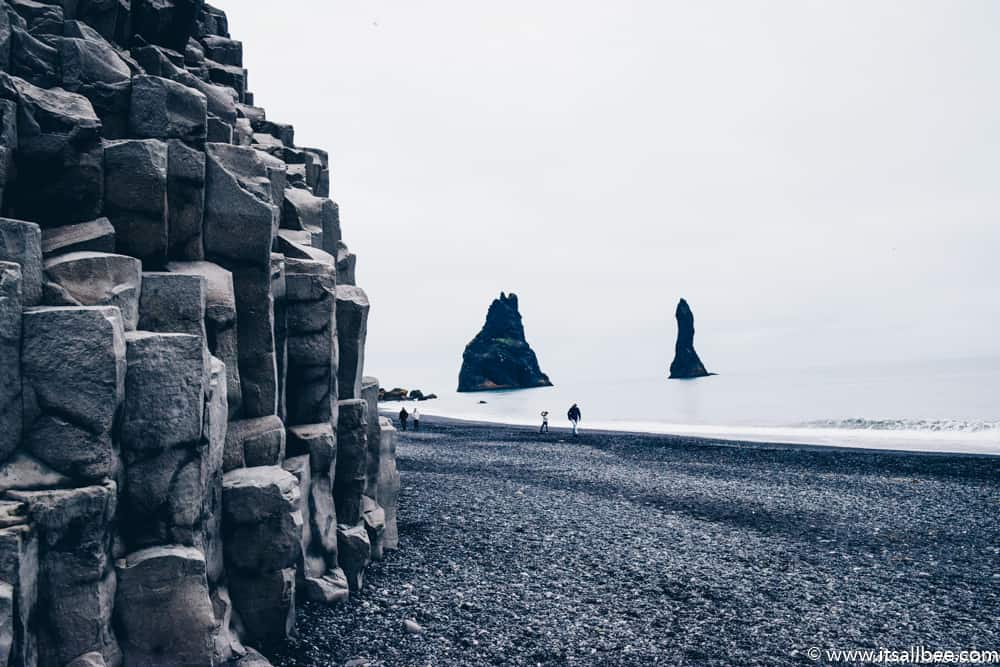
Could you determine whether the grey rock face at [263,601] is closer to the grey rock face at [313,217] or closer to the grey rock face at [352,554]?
the grey rock face at [352,554]

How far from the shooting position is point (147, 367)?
9609mm

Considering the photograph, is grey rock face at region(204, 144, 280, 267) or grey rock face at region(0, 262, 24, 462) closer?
grey rock face at region(0, 262, 24, 462)

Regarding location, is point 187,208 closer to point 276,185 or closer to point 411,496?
point 276,185

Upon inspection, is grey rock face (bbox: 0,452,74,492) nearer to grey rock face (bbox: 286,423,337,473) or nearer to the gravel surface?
the gravel surface

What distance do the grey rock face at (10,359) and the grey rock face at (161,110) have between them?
13.6 feet

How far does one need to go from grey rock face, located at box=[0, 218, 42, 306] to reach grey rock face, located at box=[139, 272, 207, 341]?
1.55m

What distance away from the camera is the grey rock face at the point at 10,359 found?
28.5 feet

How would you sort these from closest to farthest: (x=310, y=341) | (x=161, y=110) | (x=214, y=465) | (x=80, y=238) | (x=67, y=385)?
1. (x=67, y=385)
2. (x=80, y=238)
3. (x=214, y=465)
4. (x=161, y=110)
5. (x=310, y=341)

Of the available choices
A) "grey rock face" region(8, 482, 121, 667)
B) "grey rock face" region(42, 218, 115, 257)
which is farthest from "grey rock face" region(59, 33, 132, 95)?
"grey rock face" region(8, 482, 121, 667)

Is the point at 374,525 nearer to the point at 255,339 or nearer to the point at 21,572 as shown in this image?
the point at 255,339

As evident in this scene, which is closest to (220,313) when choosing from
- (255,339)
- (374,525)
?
(255,339)

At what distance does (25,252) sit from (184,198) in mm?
3166

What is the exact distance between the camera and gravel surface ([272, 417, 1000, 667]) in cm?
1312

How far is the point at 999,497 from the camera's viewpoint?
92.2 feet
